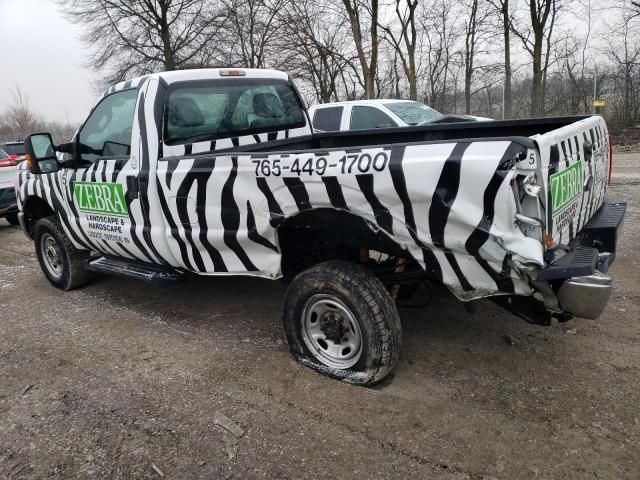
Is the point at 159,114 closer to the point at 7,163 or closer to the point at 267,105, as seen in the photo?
the point at 267,105

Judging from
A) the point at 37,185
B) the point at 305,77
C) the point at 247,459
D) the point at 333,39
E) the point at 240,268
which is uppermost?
the point at 333,39

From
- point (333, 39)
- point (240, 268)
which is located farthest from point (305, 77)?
point (240, 268)

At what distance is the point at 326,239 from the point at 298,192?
A: 1.86 ft

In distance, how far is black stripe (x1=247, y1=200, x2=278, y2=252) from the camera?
A: 3309 millimetres

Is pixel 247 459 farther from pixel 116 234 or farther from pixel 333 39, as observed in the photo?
pixel 333 39

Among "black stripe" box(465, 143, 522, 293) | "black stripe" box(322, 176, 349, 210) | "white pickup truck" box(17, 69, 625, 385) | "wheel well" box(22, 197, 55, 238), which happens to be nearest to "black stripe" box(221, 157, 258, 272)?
"white pickup truck" box(17, 69, 625, 385)

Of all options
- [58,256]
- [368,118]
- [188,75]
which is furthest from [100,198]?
[368,118]

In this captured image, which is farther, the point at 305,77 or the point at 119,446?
the point at 305,77

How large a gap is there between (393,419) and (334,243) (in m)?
1.16

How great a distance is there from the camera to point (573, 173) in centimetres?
286

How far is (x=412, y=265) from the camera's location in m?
3.27

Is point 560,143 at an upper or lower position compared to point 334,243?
upper

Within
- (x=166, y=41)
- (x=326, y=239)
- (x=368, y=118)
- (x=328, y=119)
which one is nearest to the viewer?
(x=326, y=239)

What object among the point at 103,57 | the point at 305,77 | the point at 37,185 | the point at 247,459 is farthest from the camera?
the point at 305,77
